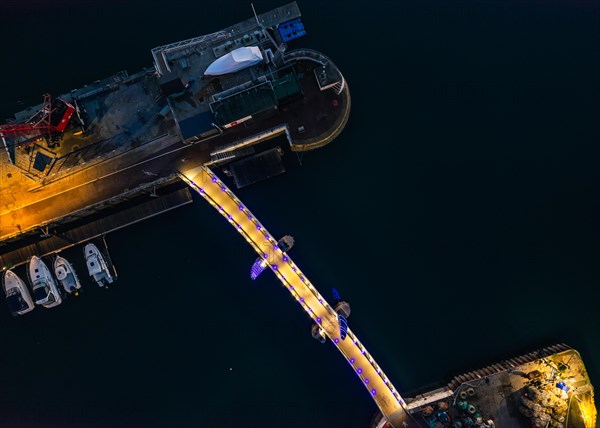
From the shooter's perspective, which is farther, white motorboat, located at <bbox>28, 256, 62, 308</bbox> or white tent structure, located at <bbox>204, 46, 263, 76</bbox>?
white motorboat, located at <bbox>28, 256, 62, 308</bbox>

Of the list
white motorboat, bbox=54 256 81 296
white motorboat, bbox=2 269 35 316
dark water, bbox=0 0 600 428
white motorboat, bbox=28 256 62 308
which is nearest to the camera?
white motorboat, bbox=28 256 62 308

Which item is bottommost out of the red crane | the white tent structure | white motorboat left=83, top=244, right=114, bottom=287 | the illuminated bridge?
the illuminated bridge

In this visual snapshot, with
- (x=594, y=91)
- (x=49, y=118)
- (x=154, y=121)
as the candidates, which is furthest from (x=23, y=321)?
(x=594, y=91)

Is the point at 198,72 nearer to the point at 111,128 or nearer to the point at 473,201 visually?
the point at 111,128

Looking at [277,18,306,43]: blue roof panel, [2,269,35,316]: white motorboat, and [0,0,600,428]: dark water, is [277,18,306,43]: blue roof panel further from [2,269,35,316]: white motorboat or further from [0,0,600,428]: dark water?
[2,269,35,316]: white motorboat

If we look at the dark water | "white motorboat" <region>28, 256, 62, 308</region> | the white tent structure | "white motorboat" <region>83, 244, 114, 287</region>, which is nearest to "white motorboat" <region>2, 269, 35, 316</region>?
"white motorboat" <region>28, 256, 62, 308</region>

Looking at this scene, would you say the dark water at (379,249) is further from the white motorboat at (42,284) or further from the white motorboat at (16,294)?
the white motorboat at (42,284)

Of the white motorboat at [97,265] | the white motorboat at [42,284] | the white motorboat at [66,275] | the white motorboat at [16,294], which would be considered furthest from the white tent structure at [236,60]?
the white motorboat at [16,294]
